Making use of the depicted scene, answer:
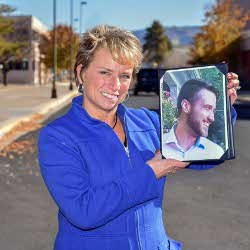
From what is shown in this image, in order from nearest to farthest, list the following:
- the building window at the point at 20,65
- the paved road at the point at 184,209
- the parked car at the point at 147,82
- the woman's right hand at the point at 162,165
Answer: the woman's right hand at the point at 162,165, the paved road at the point at 184,209, the parked car at the point at 147,82, the building window at the point at 20,65

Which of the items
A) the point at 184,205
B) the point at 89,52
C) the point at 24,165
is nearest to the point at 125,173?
the point at 89,52

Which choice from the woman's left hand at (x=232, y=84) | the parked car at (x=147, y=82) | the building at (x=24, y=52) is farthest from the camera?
the building at (x=24, y=52)

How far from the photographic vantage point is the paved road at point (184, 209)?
6.79 m

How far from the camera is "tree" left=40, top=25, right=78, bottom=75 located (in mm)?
89438

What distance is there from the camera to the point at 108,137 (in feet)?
8.25

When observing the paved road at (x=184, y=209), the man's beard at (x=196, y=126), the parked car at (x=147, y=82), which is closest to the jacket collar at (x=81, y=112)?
the man's beard at (x=196, y=126)

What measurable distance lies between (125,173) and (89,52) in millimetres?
533

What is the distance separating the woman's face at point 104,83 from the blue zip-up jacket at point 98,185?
2.9 inches

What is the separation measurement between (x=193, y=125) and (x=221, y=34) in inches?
3276

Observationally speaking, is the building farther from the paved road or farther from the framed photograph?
the framed photograph

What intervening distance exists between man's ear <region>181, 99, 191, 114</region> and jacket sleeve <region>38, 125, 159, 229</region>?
1.12ft

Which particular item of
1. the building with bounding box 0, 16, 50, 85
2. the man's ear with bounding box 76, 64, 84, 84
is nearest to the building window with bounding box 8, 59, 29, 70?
the building with bounding box 0, 16, 50, 85

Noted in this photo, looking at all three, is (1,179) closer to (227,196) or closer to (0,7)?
(227,196)

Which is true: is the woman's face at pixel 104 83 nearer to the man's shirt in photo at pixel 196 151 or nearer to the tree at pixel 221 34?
the man's shirt in photo at pixel 196 151
